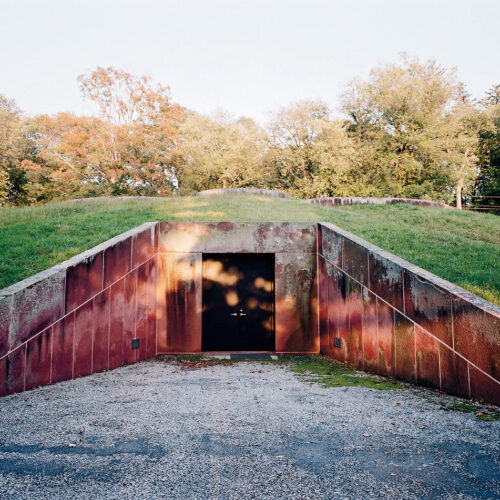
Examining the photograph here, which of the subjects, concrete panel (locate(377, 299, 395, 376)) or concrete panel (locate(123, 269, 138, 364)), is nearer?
concrete panel (locate(377, 299, 395, 376))

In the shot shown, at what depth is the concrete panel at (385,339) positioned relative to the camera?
20.3 ft

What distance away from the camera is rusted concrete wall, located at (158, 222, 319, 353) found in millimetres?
9227

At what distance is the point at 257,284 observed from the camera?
9672mm

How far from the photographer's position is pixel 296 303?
9391mm

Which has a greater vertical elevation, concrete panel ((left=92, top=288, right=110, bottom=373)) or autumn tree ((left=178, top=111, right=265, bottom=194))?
autumn tree ((left=178, top=111, right=265, bottom=194))

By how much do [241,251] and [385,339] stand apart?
430cm

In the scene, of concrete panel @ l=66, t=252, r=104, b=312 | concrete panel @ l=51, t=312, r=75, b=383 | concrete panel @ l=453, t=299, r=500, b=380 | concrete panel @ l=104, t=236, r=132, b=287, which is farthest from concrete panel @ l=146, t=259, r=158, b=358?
concrete panel @ l=453, t=299, r=500, b=380

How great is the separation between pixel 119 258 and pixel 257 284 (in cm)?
368

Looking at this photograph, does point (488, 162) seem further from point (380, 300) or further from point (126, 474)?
point (126, 474)

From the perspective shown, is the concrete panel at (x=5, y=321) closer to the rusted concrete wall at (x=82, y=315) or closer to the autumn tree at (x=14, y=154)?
the rusted concrete wall at (x=82, y=315)

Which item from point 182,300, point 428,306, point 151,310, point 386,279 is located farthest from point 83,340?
point 428,306

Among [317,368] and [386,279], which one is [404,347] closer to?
[386,279]

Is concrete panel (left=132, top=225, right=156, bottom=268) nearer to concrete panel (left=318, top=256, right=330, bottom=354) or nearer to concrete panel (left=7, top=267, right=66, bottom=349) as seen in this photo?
concrete panel (left=7, top=267, right=66, bottom=349)

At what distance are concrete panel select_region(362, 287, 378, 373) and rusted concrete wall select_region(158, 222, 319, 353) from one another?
239 cm
